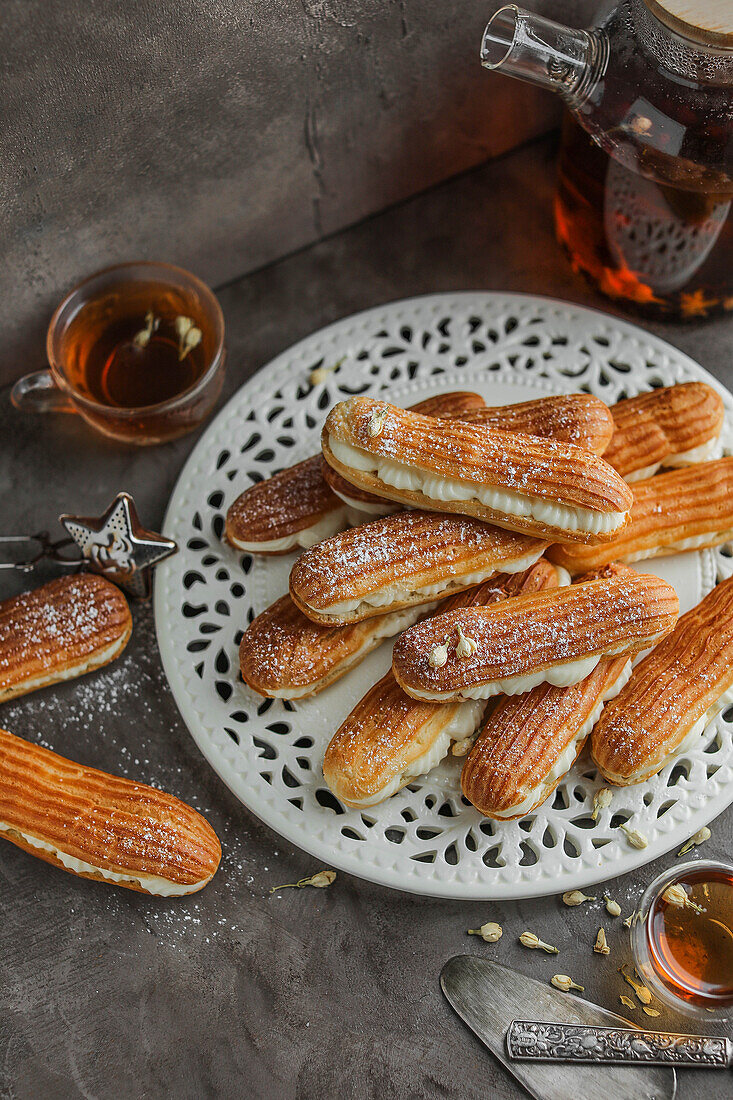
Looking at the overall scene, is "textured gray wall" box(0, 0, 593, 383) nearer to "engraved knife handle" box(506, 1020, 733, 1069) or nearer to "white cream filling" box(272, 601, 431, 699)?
"white cream filling" box(272, 601, 431, 699)

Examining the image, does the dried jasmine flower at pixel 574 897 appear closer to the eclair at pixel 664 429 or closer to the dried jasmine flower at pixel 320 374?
the eclair at pixel 664 429

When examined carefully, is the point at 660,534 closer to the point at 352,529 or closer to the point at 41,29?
the point at 352,529

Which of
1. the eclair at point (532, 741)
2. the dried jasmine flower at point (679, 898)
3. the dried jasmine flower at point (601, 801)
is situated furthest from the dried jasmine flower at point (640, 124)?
the dried jasmine flower at point (679, 898)

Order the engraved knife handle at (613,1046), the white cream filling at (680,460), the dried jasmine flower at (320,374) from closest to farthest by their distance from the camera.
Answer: the engraved knife handle at (613,1046)
the white cream filling at (680,460)
the dried jasmine flower at (320,374)

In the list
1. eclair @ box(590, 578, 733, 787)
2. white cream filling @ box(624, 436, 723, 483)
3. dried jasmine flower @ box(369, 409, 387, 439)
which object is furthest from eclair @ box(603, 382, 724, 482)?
dried jasmine flower @ box(369, 409, 387, 439)

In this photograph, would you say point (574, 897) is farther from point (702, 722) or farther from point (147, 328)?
point (147, 328)

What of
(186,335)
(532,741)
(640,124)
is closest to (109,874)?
(532,741)
